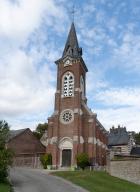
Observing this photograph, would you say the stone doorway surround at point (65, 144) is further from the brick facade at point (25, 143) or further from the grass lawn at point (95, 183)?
the grass lawn at point (95, 183)

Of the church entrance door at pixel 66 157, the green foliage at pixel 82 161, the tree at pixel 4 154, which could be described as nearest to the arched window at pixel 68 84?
the church entrance door at pixel 66 157

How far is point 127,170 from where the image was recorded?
115 ft

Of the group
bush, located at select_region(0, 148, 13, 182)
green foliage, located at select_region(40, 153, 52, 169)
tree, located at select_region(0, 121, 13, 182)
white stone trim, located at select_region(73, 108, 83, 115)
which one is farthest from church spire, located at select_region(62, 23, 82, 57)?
bush, located at select_region(0, 148, 13, 182)

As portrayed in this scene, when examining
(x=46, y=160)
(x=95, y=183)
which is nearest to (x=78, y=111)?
Result: (x=46, y=160)

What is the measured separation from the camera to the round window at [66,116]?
46.3m

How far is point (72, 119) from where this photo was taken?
151 ft

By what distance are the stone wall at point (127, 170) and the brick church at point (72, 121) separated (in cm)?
715

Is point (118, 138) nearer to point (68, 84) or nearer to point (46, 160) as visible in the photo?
point (68, 84)

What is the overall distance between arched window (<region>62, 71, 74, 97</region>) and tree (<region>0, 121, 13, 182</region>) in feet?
73.2

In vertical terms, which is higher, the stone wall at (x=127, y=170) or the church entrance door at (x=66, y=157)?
the church entrance door at (x=66, y=157)

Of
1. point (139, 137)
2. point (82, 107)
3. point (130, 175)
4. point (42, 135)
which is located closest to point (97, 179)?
point (130, 175)

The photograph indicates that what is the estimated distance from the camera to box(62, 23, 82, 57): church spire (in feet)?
168

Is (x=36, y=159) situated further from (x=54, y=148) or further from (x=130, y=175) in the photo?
(x=130, y=175)

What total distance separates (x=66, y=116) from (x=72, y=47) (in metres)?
11.7
